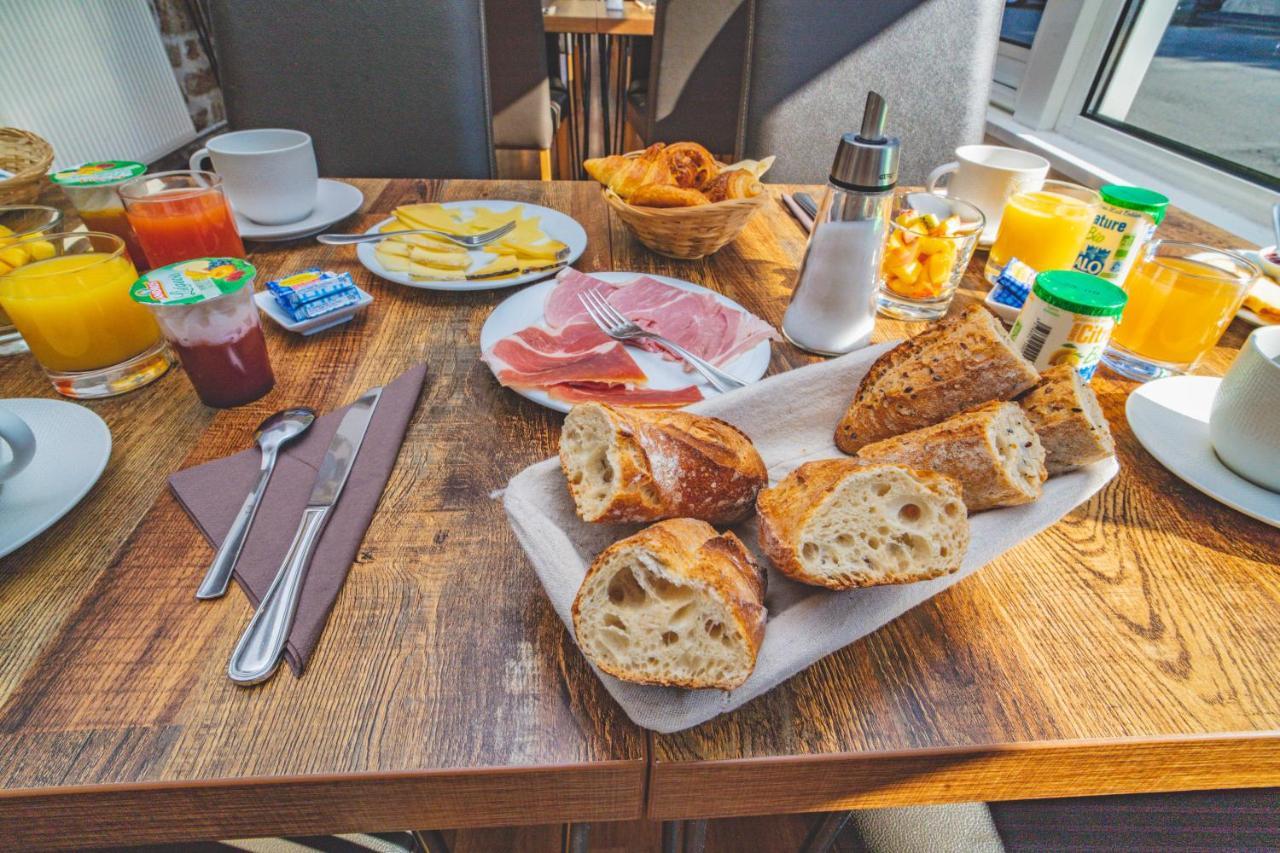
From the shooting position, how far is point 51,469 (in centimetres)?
59

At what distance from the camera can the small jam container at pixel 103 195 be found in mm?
896

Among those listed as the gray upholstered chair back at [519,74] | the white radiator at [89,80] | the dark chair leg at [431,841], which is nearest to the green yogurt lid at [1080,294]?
the dark chair leg at [431,841]

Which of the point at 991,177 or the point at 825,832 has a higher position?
the point at 991,177

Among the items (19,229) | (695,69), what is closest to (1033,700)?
(19,229)

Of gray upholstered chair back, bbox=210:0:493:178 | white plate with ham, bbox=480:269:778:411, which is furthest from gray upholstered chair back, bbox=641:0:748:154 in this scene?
white plate with ham, bbox=480:269:778:411

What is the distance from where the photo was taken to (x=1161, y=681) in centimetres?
49

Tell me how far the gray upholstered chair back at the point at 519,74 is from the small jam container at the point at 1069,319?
2.23 meters

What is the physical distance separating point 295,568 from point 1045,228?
1.08 m

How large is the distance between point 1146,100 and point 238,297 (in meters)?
2.59

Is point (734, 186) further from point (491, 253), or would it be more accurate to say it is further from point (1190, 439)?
point (1190, 439)

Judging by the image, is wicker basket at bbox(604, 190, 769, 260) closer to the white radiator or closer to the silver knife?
the silver knife

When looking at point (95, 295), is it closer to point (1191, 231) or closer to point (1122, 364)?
point (1122, 364)

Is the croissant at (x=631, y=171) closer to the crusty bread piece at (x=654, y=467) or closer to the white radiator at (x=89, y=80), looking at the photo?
the crusty bread piece at (x=654, y=467)

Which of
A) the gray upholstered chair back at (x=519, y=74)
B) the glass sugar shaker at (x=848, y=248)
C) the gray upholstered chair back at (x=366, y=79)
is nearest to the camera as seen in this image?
the glass sugar shaker at (x=848, y=248)
